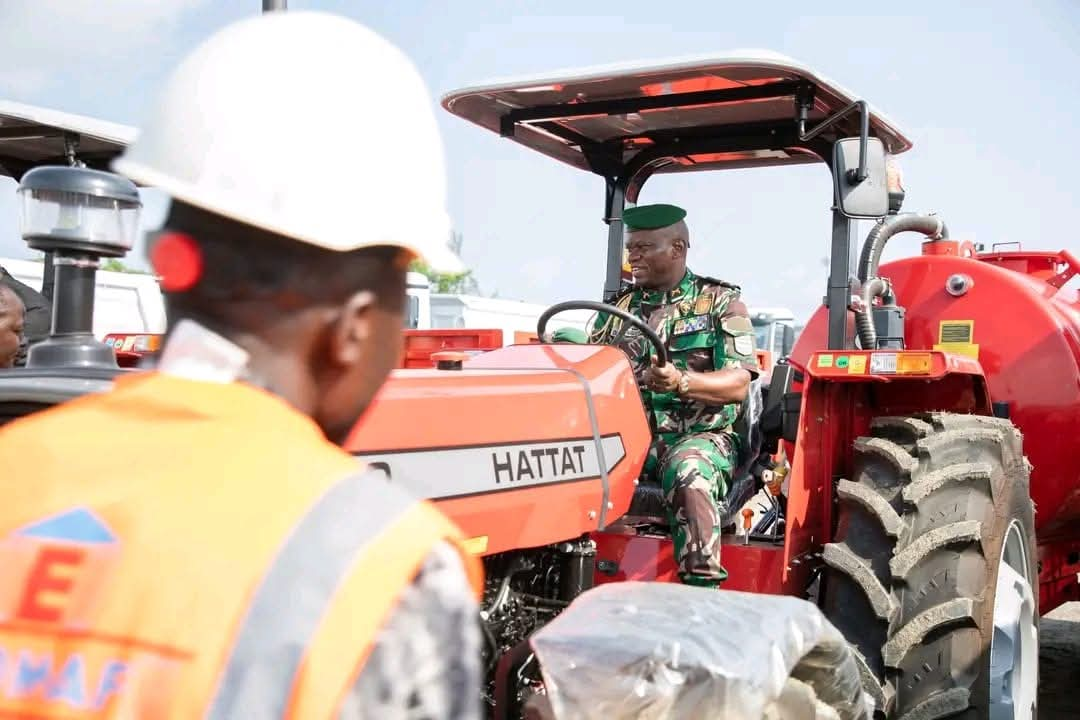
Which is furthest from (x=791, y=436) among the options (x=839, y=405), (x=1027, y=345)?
(x=1027, y=345)

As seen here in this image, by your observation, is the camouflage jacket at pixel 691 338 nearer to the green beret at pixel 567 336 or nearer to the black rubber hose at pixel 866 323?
the green beret at pixel 567 336

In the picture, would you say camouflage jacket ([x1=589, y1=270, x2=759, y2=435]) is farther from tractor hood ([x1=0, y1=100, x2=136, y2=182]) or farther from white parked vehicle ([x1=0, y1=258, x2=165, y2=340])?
white parked vehicle ([x1=0, y1=258, x2=165, y2=340])

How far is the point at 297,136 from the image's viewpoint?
0.88 metres

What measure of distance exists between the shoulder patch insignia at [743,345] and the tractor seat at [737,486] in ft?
0.48

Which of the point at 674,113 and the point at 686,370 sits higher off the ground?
the point at 674,113

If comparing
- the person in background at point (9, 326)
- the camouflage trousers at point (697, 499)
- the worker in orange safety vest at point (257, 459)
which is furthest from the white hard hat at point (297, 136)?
the person in background at point (9, 326)

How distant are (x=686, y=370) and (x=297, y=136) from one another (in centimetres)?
297

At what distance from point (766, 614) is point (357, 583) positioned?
1503 millimetres

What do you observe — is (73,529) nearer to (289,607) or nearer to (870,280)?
(289,607)

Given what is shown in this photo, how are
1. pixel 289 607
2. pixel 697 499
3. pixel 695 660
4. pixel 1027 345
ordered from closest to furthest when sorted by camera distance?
pixel 289 607 < pixel 695 660 < pixel 697 499 < pixel 1027 345

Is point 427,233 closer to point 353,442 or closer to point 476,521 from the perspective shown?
point 353,442

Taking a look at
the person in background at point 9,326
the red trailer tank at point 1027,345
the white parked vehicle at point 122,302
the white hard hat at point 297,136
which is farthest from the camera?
the white parked vehicle at point 122,302

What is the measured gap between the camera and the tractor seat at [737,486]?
3.54m

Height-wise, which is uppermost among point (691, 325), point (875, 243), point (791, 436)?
point (875, 243)
